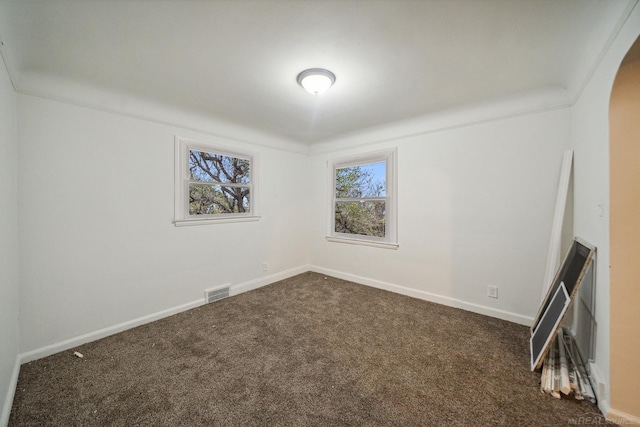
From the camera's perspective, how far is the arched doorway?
1.32 metres

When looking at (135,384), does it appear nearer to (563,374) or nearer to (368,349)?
(368,349)

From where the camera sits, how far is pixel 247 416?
1.41 m

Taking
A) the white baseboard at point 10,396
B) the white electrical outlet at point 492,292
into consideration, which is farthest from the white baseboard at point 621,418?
the white baseboard at point 10,396

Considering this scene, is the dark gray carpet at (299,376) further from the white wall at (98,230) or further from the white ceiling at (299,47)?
the white ceiling at (299,47)

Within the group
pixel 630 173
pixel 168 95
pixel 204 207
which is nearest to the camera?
pixel 630 173

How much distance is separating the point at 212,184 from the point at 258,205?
731mm

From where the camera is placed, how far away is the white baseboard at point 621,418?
130cm

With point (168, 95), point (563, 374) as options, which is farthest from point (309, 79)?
point (563, 374)

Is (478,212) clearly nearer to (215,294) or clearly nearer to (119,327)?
(215,294)

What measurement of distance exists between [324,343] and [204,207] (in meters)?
2.20

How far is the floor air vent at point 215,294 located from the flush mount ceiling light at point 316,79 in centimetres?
264

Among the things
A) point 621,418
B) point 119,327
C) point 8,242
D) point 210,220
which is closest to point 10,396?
point 119,327

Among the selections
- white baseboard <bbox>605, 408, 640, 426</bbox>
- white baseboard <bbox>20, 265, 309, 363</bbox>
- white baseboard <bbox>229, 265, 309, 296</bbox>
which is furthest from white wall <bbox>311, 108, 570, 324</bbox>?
white baseboard <bbox>20, 265, 309, 363</bbox>

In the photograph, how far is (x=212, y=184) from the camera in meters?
3.14
